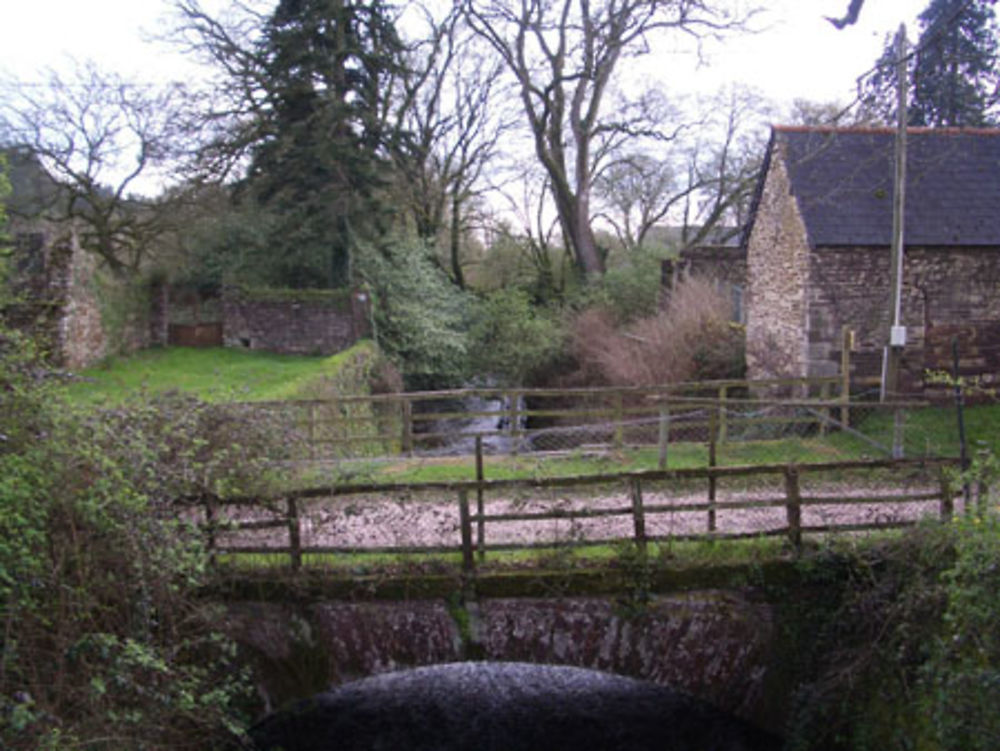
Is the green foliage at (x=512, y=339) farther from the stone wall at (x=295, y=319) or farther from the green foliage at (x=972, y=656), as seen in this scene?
the green foliage at (x=972, y=656)

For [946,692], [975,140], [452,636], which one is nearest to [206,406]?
[452,636]

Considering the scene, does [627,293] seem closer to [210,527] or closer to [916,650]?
[916,650]

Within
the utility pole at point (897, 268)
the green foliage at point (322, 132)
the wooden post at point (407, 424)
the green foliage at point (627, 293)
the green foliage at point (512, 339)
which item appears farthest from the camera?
the green foliage at point (627, 293)

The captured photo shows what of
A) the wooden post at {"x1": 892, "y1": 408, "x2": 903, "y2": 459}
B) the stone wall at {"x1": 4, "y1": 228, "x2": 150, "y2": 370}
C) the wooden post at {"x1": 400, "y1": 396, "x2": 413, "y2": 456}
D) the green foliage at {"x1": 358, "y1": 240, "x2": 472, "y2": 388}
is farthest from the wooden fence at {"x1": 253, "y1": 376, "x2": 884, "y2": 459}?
the stone wall at {"x1": 4, "y1": 228, "x2": 150, "y2": 370}

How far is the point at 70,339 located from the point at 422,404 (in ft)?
33.9

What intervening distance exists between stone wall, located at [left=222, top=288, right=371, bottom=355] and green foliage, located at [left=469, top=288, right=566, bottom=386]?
428cm

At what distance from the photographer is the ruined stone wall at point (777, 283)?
48.8 feet

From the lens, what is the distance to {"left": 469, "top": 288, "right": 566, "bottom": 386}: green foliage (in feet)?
79.5

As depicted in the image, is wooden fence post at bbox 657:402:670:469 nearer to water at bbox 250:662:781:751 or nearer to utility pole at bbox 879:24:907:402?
water at bbox 250:662:781:751

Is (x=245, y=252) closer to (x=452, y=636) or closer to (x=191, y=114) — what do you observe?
(x=191, y=114)

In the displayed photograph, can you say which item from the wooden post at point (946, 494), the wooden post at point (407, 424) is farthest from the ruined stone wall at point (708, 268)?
the wooden post at point (946, 494)

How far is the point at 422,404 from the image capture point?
81.0 feet

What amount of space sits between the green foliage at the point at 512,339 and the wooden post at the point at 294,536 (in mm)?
17330

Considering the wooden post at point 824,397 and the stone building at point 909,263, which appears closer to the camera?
the wooden post at point 824,397
